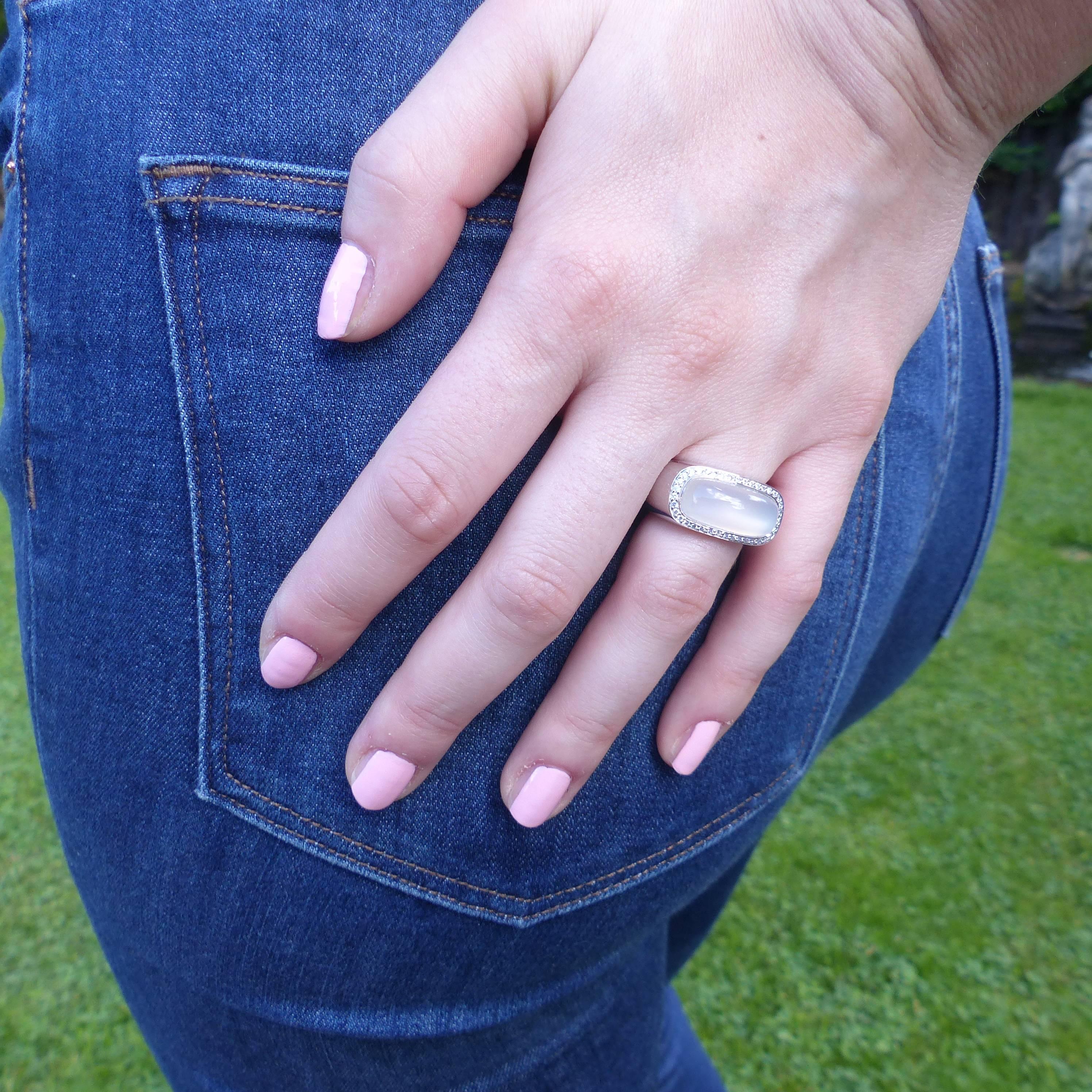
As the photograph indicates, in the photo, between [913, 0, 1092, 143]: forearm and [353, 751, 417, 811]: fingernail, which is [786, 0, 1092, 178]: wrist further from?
[353, 751, 417, 811]: fingernail

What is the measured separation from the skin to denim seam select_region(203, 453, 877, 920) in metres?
0.07

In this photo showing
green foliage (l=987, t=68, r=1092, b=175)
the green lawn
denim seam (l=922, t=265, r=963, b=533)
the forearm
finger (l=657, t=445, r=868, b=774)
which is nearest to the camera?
the forearm

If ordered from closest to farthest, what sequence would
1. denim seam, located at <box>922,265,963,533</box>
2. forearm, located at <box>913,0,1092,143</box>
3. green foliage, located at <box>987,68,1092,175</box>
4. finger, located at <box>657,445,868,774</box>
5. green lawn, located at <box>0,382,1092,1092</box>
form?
forearm, located at <box>913,0,1092,143</box> → finger, located at <box>657,445,868,774</box> → denim seam, located at <box>922,265,963,533</box> → green lawn, located at <box>0,382,1092,1092</box> → green foliage, located at <box>987,68,1092,175</box>

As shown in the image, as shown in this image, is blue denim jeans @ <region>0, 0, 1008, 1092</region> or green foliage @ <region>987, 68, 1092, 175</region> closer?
blue denim jeans @ <region>0, 0, 1008, 1092</region>

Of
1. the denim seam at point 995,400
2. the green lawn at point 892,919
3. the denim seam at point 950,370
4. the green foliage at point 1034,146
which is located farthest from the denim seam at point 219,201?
the green foliage at point 1034,146

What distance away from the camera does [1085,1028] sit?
1.82 meters

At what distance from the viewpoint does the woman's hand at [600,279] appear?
517mm

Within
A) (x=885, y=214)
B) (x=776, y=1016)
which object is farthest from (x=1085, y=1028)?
(x=885, y=214)

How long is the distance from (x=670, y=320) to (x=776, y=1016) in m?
1.83

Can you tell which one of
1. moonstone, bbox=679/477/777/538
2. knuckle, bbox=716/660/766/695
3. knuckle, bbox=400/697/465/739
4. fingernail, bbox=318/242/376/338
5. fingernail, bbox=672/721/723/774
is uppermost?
fingernail, bbox=318/242/376/338

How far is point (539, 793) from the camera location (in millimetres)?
591

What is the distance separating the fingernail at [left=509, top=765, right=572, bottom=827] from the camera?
1.93 ft

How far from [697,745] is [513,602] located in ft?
0.62

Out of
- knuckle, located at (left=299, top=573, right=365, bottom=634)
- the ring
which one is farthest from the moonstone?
knuckle, located at (left=299, top=573, right=365, bottom=634)
